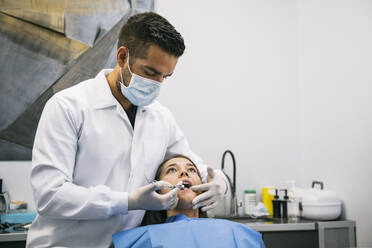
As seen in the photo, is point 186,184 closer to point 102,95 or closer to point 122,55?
point 102,95

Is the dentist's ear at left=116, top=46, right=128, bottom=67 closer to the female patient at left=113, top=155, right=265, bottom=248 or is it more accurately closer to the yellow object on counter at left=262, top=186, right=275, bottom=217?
the female patient at left=113, top=155, right=265, bottom=248

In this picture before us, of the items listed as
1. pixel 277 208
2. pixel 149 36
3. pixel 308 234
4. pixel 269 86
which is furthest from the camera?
pixel 269 86

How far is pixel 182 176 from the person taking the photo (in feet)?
5.87

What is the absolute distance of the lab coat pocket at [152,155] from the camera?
64.5 inches

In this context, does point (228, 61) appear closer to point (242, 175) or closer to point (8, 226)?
point (242, 175)

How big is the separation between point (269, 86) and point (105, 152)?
1969 mm

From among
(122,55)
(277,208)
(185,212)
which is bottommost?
(277,208)

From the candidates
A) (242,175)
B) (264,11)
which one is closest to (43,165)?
(242,175)

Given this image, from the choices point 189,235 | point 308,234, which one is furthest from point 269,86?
point 189,235

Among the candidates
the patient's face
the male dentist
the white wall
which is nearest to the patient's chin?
the patient's face

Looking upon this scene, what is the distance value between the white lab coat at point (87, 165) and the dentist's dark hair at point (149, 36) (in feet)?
0.84

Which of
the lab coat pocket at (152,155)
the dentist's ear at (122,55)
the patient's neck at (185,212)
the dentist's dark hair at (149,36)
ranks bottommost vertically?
the patient's neck at (185,212)

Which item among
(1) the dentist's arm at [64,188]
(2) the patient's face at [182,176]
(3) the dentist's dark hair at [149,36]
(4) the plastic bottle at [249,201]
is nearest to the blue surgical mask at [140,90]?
(3) the dentist's dark hair at [149,36]

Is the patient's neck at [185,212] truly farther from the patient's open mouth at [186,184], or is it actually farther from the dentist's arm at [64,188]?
the dentist's arm at [64,188]
